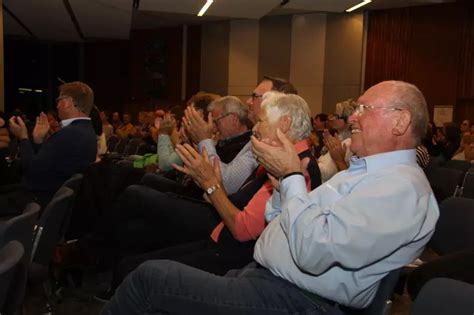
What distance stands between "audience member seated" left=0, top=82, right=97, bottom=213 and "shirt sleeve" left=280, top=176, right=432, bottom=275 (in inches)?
93.2

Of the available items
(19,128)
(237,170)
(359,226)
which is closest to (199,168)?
(237,170)

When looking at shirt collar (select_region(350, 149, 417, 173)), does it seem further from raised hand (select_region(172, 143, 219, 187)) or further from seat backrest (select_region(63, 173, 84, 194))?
seat backrest (select_region(63, 173, 84, 194))

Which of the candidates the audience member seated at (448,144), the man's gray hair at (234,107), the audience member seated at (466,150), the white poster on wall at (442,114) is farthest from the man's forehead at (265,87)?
the white poster on wall at (442,114)

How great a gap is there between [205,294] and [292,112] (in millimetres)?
891

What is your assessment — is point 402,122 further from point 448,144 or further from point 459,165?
point 448,144

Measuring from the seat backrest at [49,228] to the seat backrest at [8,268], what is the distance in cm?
86

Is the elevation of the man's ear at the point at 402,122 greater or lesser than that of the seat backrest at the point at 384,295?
greater

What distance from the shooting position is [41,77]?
16703mm

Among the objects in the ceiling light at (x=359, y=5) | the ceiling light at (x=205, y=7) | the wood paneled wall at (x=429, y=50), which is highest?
the ceiling light at (x=359, y=5)

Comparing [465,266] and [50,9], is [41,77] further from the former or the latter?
[465,266]

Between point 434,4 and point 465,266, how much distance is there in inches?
372

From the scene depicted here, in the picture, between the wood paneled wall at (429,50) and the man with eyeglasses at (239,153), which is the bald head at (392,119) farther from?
the wood paneled wall at (429,50)

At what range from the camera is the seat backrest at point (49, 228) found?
238cm

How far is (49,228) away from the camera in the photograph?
243 centimetres
